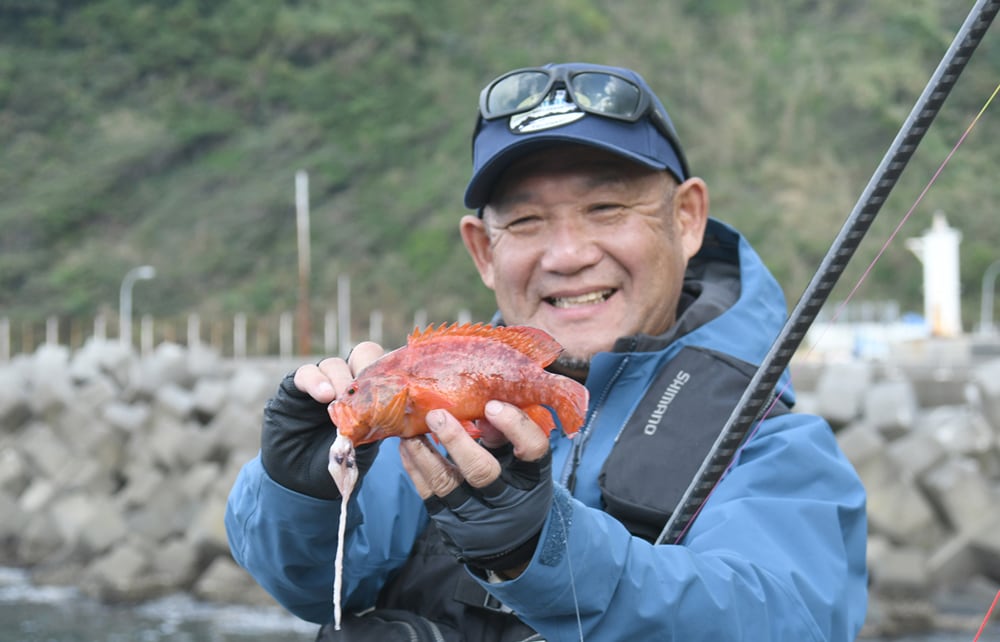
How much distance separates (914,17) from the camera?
46.2 metres

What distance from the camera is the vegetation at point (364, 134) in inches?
1898

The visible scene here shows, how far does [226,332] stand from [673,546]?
45.5 meters

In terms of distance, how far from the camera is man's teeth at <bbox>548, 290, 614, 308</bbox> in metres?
2.63

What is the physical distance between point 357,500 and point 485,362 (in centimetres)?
66

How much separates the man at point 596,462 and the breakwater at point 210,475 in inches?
370

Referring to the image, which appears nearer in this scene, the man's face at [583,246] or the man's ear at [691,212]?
the man's face at [583,246]

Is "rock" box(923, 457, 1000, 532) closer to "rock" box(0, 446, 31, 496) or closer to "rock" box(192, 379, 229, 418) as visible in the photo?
"rock" box(192, 379, 229, 418)

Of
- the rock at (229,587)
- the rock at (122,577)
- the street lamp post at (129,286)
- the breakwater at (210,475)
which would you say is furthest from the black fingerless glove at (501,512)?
the street lamp post at (129,286)

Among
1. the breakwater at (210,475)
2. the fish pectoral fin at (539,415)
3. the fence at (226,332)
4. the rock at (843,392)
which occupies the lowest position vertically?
the fence at (226,332)

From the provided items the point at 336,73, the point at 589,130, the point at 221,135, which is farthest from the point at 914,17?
the point at 589,130

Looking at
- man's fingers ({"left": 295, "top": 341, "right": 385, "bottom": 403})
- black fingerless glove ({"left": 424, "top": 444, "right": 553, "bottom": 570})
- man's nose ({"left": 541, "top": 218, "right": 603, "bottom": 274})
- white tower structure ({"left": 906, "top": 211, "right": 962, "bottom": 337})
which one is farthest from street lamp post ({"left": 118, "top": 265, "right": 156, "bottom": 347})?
black fingerless glove ({"left": 424, "top": 444, "right": 553, "bottom": 570})

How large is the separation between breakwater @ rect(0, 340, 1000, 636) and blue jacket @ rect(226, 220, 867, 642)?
30.5 ft

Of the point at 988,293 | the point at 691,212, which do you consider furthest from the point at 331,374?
the point at 988,293

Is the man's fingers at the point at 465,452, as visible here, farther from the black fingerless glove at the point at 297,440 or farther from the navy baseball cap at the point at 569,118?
the navy baseball cap at the point at 569,118
